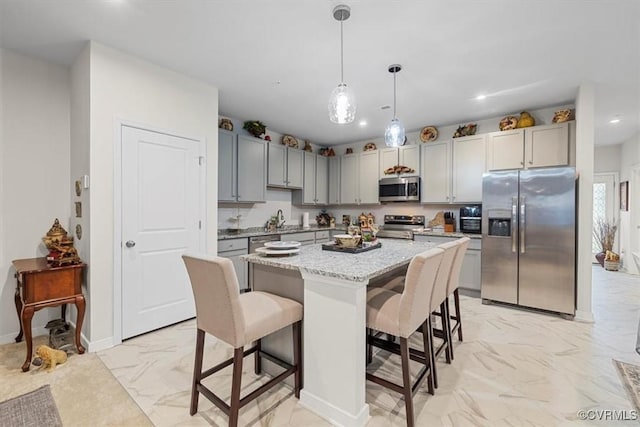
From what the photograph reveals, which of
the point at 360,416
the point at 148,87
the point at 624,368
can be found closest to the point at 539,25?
the point at 624,368

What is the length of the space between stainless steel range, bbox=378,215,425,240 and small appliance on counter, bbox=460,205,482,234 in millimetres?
750

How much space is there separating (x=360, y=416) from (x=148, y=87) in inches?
125

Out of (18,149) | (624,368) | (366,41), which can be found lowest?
(624,368)

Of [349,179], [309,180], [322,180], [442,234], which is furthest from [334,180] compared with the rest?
[442,234]

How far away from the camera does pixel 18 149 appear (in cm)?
272

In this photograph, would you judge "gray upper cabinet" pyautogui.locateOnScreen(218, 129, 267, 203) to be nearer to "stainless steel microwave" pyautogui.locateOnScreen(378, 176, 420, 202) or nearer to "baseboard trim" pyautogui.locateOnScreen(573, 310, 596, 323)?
"stainless steel microwave" pyautogui.locateOnScreen(378, 176, 420, 202)

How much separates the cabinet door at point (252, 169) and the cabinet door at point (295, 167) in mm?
559

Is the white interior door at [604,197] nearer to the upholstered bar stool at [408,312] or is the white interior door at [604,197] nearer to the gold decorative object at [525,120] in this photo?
the gold decorative object at [525,120]

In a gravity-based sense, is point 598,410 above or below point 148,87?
below

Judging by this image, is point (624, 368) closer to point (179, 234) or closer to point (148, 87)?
point (179, 234)

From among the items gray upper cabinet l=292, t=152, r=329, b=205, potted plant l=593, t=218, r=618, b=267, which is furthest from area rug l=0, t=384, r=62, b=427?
potted plant l=593, t=218, r=618, b=267

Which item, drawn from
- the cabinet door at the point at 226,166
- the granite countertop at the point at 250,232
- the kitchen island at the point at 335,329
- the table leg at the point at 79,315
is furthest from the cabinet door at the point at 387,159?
the table leg at the point at 79,315

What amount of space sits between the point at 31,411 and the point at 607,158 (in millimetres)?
9016

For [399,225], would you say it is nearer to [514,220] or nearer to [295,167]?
[514,220]
